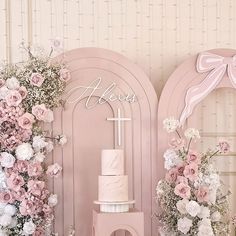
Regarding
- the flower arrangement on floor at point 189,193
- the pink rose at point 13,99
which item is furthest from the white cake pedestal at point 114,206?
the pink rose at point 13,99

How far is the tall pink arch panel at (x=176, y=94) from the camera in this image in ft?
12.3

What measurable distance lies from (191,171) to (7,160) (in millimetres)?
1120

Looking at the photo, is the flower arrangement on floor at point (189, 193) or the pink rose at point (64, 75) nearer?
the flower arrangement on floor at point (189, 193)

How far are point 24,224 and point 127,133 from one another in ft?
3.01

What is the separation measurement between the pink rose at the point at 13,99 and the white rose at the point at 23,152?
0.25 meters

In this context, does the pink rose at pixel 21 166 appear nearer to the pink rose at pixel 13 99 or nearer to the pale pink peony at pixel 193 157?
the pink rose at pixel 13 99

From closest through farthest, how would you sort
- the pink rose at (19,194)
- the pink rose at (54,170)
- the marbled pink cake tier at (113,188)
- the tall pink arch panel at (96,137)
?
the marbled pink cake tier at (113,188)
the pink rose at (19,194)
the pink rose at (54,170)
the tall pink arch panel at (96,137)

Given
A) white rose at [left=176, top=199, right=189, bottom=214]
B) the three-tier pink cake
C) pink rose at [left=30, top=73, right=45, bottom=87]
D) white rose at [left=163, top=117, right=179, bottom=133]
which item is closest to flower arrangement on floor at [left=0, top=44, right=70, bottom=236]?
pink rose at [left=30, top=73, right=45, bottom=87]

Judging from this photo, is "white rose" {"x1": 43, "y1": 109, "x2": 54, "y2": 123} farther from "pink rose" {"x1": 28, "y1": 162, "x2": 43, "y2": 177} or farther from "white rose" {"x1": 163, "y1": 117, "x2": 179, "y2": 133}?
"white rose" {"x1": 163, "y1": 117, "x2": 179, "y2": 133}

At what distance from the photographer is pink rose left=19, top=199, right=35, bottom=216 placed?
10.9 ft

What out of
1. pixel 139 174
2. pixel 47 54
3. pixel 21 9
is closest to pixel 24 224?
pixel 139 174

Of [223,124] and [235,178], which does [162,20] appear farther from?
[235,178]

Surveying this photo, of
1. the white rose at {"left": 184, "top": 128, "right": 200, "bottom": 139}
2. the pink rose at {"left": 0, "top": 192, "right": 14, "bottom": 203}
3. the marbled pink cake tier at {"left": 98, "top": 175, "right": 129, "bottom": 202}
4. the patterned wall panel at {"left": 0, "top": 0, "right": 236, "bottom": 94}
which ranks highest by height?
the patterned wall panel at {"left": 0, "top": 0, "right": 236, "bottom": 94}

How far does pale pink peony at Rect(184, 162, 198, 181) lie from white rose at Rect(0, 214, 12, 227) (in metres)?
1.11
